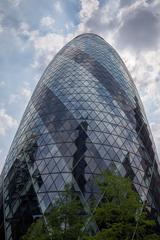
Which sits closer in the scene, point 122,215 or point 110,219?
point 122,215

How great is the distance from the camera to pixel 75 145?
23188 millimetres

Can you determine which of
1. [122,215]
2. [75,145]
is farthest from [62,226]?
[75,145]

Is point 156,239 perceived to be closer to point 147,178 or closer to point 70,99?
point 147,178

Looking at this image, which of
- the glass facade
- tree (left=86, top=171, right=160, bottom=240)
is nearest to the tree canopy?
tree (left=86, top=171, right=160, bottom=240)

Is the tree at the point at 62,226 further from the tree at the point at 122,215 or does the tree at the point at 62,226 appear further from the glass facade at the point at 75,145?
the glass facade at the point at 75,145

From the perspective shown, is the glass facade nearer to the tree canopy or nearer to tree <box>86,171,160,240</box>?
the tree canopy

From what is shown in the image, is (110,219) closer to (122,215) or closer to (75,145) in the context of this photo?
(122,215)

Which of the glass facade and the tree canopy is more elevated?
the glass facade

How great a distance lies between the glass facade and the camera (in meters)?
21.2

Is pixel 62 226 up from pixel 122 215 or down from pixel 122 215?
up

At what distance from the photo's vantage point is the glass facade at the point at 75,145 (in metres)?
21.2

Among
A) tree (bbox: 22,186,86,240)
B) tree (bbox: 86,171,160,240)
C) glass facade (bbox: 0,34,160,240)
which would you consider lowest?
tree (bbox: 86,171,160,240)

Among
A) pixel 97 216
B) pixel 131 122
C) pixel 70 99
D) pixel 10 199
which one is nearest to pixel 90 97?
pixel 70 99

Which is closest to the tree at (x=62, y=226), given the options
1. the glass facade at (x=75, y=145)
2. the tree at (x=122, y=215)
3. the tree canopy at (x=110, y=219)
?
the tree canopy at (x=110, y=219)
